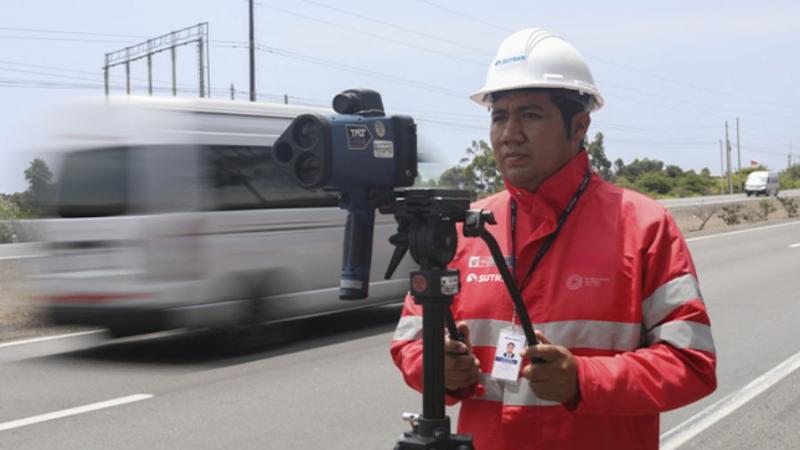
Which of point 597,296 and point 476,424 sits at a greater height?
point 597,296

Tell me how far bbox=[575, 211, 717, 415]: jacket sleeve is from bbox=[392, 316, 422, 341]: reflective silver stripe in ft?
1.51

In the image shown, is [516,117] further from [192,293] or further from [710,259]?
[710,259]

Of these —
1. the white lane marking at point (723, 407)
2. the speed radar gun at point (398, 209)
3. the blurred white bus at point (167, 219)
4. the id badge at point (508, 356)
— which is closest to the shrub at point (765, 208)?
the white lane marking at point (723, 407)

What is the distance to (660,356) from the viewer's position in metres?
2.23

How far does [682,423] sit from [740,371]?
195cm

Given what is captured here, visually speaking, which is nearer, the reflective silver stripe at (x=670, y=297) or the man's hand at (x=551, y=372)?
the man's hand at (x=551, y=372)

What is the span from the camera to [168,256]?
362 inches

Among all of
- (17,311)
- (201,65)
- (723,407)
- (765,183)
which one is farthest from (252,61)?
(765,183)

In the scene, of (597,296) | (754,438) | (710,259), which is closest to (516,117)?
(597,296)

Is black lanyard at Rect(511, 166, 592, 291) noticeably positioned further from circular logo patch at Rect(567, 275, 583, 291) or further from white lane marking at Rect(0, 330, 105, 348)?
white lane marking at Rect(0, 330, 105, 348)

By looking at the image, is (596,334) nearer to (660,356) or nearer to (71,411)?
(660,356)

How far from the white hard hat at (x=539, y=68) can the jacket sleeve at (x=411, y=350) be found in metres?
0.54

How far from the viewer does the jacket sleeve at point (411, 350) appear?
2410 millimetres

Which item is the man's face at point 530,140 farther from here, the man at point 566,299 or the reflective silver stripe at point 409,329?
the reflective silver stripe at point 409,329
